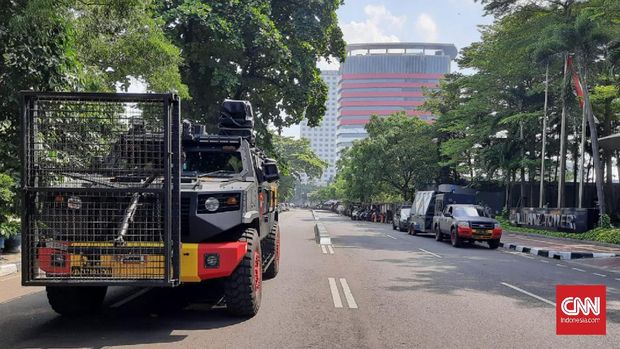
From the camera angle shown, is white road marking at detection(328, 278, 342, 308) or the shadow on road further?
white road marking at detection(328, 278, 342, 308)

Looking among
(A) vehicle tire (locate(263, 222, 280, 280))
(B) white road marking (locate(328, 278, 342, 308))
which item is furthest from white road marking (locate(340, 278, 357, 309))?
(A) vehicle tire (locate(263, 222, 280, 280))

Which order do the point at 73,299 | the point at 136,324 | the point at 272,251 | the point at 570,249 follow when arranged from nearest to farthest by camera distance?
the point at 136,324, the point at 73,299, the point at 272,251, the point at 570,249

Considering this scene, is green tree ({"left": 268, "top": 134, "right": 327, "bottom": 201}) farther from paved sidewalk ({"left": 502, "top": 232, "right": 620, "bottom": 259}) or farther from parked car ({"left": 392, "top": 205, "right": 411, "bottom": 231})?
paved sidewalk ({"left": 502, "top": 232, "right": 620, "bottom": 259})

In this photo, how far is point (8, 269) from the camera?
11375mm

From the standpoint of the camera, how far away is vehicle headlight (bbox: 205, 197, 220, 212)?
6.62 metres

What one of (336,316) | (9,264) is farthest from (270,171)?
(9,264)

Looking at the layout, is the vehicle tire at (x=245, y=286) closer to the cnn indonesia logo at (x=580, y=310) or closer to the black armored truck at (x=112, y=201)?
the black armored truck at (x=112, y=201)

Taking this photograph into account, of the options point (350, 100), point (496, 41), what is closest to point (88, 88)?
point (496, 41)

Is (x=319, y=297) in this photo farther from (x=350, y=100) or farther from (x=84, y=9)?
(x=350, y=100)

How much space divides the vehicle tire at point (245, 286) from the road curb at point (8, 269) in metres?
6.60

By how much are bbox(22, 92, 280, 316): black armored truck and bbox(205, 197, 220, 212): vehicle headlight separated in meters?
0.01

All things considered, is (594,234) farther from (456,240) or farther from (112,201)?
(112,201)

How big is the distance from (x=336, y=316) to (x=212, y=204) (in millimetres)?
2402

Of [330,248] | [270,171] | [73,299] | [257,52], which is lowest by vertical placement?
[330,248]
